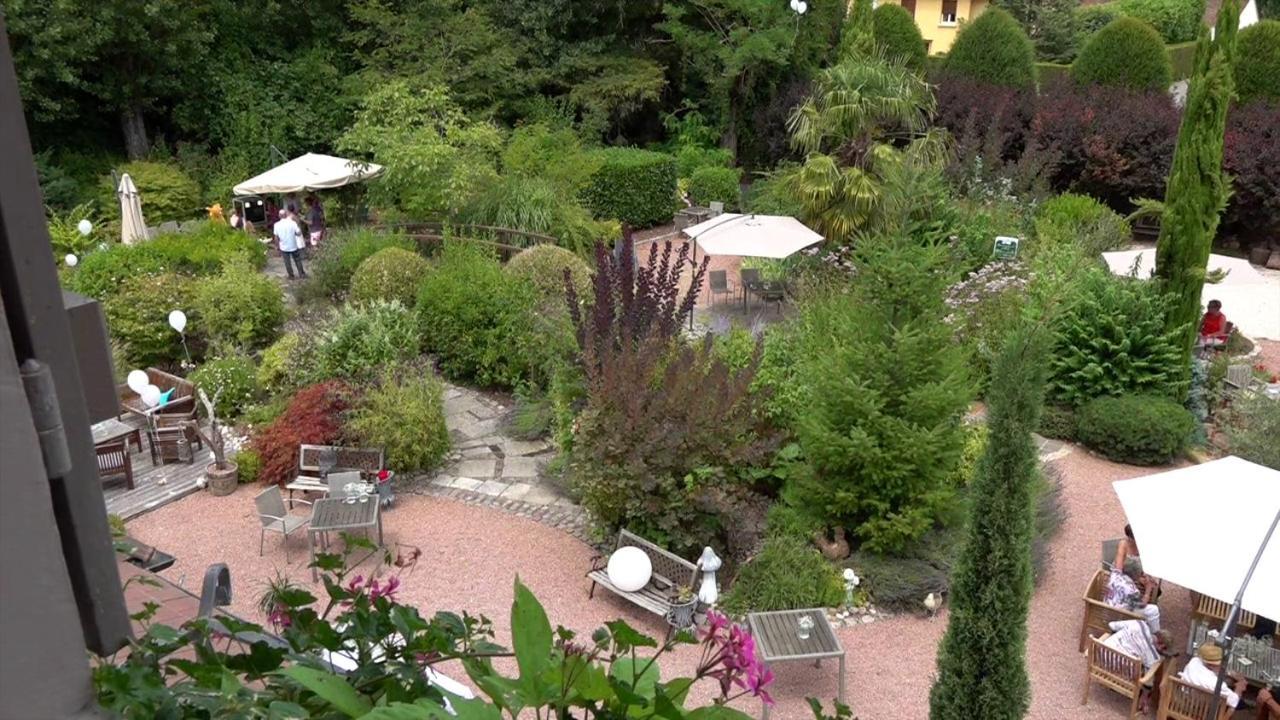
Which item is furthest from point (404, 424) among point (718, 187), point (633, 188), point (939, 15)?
point (939, 15)

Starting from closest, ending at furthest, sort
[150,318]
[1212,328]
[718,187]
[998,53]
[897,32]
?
[150,318] → [1212,328] → [718,187] → [998,53] → [897,32]

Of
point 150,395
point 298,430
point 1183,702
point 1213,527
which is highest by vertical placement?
point 150,395

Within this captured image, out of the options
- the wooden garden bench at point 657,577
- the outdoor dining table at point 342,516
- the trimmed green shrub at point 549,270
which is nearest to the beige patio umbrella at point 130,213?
the trimmed green shrub at point 549,270

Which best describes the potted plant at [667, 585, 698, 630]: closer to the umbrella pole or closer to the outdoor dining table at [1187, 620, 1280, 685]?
the umbrella pole

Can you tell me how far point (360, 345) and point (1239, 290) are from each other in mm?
14546

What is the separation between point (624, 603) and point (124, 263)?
369 inches

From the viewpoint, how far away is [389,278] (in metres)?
13.3

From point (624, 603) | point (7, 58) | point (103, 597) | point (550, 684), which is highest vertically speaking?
point (7, 58)

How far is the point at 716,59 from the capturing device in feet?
76.9

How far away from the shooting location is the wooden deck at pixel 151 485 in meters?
9.66

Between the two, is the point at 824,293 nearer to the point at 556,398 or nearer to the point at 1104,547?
the point at 556,398

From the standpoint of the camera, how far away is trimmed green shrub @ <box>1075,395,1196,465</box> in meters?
10.5

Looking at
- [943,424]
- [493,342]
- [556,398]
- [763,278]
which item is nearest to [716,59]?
[763,278]

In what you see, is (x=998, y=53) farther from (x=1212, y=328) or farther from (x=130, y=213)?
(x=130, y=213)
